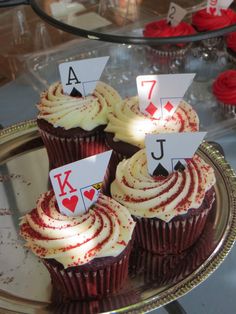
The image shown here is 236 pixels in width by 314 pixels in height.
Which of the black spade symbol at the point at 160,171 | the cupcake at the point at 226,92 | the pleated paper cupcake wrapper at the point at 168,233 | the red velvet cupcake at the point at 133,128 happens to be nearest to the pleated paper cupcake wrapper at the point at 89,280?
the pleated paper cupcake wrapper at the point at 168,233

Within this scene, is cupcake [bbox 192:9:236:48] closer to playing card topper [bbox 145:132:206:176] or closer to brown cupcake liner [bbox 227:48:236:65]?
brown cupcake liner [bbox 227:48:236:65]

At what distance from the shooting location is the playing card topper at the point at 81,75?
152 centimetres

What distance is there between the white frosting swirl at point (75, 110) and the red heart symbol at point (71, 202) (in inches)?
16.8

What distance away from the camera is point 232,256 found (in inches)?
60.4

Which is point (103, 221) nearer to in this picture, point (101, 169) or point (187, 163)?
point (101, 169)

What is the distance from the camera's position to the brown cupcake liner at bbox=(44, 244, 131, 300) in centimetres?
117

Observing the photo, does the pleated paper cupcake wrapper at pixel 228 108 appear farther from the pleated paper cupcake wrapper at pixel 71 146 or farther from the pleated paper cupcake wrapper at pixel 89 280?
the pleated paper cupcake wrapper at pixel 89 280

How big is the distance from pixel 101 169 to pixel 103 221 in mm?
126

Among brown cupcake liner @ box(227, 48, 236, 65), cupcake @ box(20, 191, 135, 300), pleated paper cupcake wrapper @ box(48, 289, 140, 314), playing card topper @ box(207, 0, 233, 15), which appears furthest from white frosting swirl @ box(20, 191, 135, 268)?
brown cupcake liner @ box(227, 48, 236, 65)

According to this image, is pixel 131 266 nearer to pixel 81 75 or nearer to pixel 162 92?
pixel 162 92

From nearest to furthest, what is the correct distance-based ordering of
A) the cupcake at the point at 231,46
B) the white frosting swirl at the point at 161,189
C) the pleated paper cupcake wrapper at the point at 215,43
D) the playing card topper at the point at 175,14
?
the white frosting swirl at the point at 161,189 → the playing card topper at the point at 175,14 → the cupcake at the point at 231,46 → the pleated paper cupcake wrapper at the point at 215,43

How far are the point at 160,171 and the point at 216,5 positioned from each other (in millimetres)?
1246

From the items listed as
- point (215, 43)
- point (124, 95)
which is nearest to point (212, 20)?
point (215, 43)

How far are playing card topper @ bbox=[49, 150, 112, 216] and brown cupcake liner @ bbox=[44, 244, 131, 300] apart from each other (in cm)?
14
